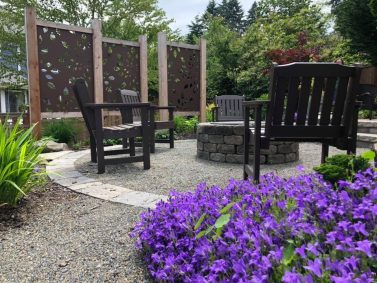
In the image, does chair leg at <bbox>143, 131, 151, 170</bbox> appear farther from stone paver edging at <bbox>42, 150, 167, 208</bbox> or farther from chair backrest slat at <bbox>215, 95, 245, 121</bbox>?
chair backrest slat at <bbox>215, 95, 245, 121</bbox>

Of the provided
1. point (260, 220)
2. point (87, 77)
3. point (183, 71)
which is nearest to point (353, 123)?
point (260, 220)

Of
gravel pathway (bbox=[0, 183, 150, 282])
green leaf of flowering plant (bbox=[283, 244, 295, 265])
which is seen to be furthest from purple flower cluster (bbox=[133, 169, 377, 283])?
gravel pathway (bbox=[0, 183, 150, 282])

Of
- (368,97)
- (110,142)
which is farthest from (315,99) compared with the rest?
(110,142)

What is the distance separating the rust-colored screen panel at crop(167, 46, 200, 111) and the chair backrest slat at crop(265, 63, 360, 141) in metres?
5.72

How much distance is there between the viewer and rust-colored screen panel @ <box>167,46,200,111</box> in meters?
8.19

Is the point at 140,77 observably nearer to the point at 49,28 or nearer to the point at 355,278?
the point at 49,28

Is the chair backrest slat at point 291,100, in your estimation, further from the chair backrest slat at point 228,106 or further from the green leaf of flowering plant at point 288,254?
the chair backrest slat at point 228,106

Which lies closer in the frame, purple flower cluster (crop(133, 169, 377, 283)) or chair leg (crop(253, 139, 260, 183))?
purple flower cluster (crop(133, 169, 377, 283))

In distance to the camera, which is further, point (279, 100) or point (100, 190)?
point (100, 190)

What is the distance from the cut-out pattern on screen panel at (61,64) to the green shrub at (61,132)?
1.12ft

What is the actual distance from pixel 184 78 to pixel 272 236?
7.40 m

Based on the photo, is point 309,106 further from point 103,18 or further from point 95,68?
point 103,18

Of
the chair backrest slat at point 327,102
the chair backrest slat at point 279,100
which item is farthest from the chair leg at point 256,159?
the chair backrest slat at point 327,102

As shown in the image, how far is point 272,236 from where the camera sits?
129 cm
